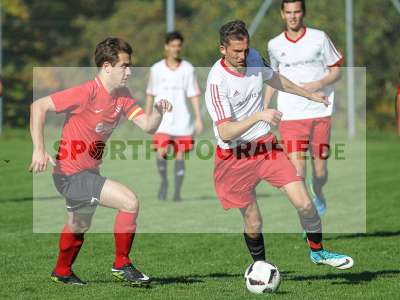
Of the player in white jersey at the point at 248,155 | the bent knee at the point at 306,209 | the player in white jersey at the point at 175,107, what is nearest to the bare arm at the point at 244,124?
the player in white jersey at the point at 248,155

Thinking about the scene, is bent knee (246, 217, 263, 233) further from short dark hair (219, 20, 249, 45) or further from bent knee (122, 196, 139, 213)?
short dark hair (219, 20, 249, 45)

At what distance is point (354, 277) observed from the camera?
8.22 m

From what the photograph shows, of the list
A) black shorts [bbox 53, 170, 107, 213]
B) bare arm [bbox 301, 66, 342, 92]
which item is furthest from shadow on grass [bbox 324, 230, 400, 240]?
black shorts [bbox 53, 170, 107, 213]

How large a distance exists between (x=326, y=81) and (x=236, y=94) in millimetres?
2911

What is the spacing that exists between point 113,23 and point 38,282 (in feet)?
103

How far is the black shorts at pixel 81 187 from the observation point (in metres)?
7.72

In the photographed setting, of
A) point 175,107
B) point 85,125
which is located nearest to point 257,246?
point 85,125

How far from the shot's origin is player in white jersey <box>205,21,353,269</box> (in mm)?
7874

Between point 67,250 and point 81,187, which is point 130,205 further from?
point 67,250

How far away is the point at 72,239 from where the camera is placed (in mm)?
7941

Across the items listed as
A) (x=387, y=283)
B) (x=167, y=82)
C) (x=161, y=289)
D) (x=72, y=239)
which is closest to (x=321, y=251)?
(x=387, y=283)

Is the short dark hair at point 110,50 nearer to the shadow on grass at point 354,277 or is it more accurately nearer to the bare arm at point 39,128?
the bare arm at point 39,128

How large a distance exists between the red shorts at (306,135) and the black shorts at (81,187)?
3.59m

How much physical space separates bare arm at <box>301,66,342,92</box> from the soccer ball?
3362 millimetres
